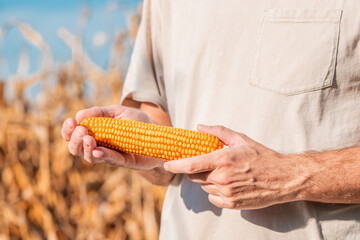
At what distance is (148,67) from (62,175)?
274 cm

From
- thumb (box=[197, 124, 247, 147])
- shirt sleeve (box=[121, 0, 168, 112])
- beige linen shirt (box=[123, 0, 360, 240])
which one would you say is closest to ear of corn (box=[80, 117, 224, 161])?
thumb (box=[197, 124, 247, 147])

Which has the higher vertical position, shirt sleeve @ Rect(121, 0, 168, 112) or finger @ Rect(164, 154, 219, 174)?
shirt sleeve @ Rect(121, 0, 168, 112)

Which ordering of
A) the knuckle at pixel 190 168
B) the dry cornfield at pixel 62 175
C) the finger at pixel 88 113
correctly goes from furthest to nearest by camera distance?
1. the dry cornfield at pixel 62 175
2. the finger at pixel 88 113
3. the knuckle at pixel 190 168

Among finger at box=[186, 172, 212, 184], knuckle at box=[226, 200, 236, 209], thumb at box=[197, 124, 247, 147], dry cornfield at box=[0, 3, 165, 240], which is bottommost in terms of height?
dry cornfield at box=[0, 3, 165, 240]

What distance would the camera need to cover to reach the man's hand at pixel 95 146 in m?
1.33

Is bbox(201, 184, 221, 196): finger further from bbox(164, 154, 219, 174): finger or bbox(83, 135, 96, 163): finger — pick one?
bbox(83, 135, 96, 163): finger

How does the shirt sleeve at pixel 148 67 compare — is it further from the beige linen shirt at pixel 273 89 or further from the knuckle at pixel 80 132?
the knuckle at pixel 80 132

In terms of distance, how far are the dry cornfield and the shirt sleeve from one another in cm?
188

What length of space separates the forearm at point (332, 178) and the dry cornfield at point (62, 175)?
2.37 m

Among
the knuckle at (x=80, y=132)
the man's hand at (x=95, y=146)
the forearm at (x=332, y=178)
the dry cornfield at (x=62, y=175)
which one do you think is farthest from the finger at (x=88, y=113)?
the dry cornfield at (x=62, y=175)

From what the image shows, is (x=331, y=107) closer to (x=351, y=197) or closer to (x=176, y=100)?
(x=351, y=197)

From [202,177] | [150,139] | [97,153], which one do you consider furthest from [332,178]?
[97,153]

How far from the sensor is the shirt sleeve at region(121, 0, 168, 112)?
5.84 ft

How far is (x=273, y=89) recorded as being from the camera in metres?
1.39
